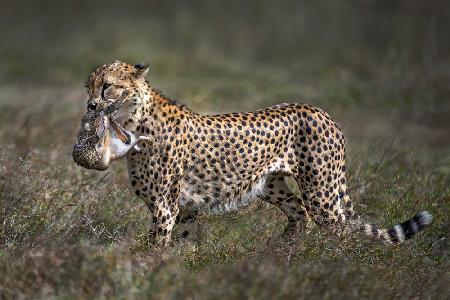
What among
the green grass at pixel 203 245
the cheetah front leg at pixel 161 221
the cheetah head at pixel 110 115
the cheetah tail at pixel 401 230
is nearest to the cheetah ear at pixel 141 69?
the cheetah head at pixel 110 115

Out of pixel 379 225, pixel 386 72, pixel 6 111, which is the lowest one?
pixel 379 225

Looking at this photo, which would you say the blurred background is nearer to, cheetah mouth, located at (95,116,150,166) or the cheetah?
the cheetah

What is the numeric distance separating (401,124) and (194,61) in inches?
219

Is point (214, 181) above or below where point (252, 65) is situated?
below

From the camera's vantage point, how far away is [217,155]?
Answer: 5.23 m

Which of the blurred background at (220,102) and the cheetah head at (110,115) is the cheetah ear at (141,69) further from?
the blurred background at (220,102)

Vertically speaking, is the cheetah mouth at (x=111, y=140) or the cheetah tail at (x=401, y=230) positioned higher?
the cheetah mouth at (x=111, y=140)

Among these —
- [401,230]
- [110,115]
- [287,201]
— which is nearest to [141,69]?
[110,115]

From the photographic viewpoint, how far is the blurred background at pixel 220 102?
442cm

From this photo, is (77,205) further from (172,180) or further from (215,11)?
(215,11)

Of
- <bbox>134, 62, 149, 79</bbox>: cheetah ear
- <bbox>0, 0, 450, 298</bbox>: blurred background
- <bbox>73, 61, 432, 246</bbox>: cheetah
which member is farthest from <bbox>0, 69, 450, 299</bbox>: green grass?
<bbox>134, 62, 149, 79</bbox>: cheetah ear

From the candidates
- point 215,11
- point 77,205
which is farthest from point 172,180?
point 215,11

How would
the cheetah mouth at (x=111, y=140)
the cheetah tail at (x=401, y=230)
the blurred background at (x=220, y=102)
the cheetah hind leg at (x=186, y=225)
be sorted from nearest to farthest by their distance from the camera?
the blurred background at (x=220, y=102), the cheetah mouth at (x=111, y=140), the cheetah hind leg at (x=186, y=225), the cheetah tail at (x=401, y=230)

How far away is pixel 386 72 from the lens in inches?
579
